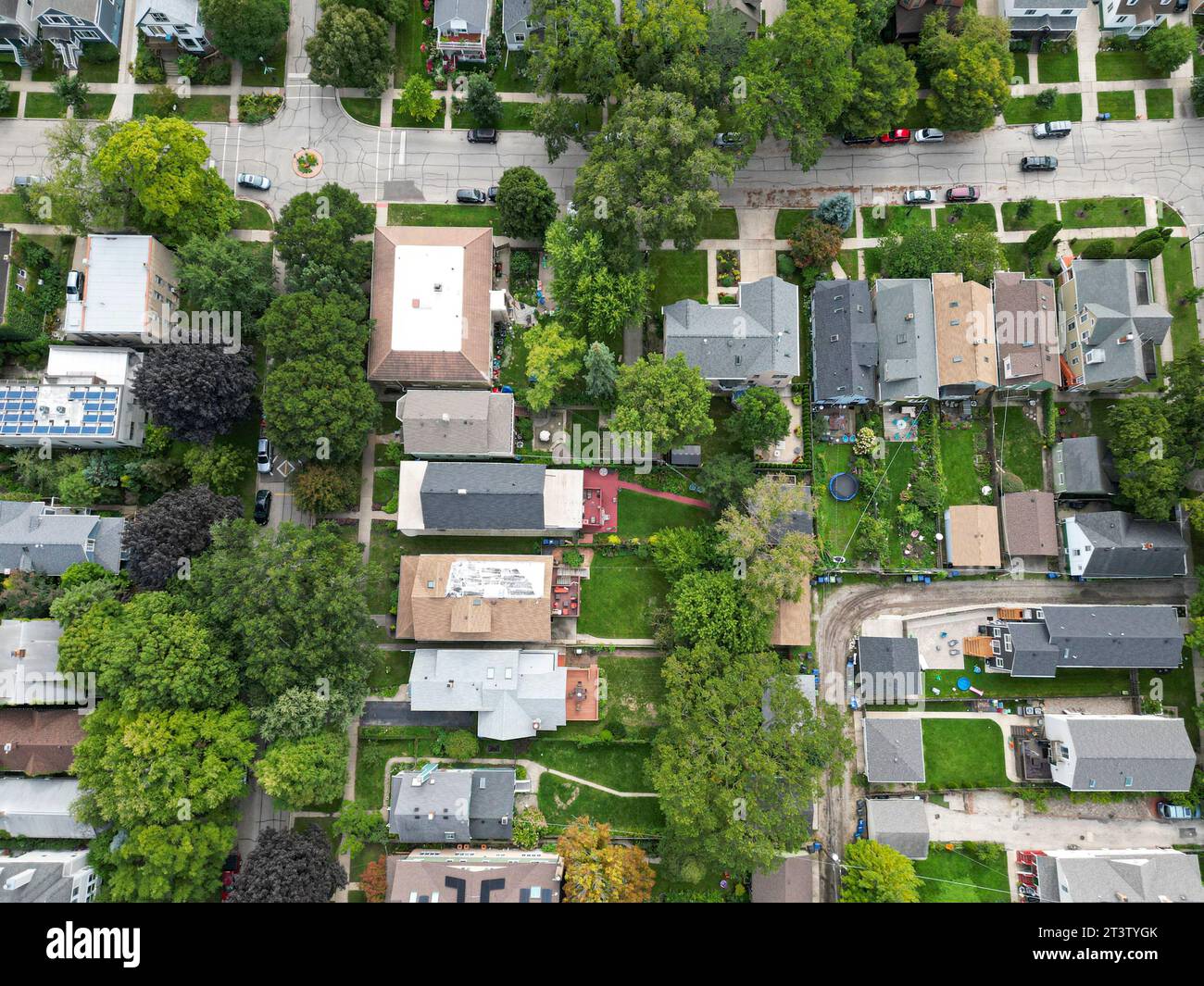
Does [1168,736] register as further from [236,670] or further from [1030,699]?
[236,670]

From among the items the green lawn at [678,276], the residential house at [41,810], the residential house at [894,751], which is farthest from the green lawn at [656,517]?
the residential house at [41,810]

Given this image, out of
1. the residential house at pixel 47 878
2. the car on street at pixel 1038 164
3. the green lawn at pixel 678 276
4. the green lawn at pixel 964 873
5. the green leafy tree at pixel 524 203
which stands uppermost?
the car on street at pixel 1038 164

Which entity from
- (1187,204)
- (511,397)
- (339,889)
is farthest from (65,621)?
(1187,204)

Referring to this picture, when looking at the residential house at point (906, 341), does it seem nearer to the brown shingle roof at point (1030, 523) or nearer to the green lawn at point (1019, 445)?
the green lawn at point (1019, 445)

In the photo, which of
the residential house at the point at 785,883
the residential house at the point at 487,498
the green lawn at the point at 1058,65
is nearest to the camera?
the residential house at the point at 785,883

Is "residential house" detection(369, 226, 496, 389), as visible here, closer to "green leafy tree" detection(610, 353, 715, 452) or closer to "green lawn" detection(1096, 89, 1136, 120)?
"green leafy tree" detection(610, 353, 715, 452)

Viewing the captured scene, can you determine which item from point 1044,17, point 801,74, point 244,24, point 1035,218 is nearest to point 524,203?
point 801,74
